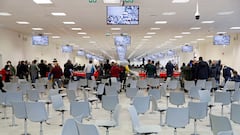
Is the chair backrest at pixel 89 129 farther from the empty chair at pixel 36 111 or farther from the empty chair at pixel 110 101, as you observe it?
the empty chair at pixel 110 101

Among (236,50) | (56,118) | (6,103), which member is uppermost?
(236,50)

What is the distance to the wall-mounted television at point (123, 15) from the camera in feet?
26.0

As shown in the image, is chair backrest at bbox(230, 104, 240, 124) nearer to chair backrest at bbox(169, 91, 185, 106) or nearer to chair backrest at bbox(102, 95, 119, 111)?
chair backrest at bbox(169, 91, 185, 106)

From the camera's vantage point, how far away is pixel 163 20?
42.5 feet

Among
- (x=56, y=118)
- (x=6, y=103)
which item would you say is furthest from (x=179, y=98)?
(x=6, y=103)

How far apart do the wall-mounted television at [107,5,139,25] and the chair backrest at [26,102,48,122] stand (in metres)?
3.27

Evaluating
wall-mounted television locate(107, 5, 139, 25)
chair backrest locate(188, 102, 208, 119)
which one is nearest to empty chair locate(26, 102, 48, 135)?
chair backrest locate(188, 102, 208, 119)

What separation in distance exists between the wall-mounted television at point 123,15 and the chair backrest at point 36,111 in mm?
3266

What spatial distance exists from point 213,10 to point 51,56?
1723 centimetres

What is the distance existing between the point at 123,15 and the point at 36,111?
11.9 ft

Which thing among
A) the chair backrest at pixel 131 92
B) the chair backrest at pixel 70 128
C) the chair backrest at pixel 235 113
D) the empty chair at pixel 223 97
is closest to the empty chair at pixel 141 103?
the chair backrest at pixel 235 113

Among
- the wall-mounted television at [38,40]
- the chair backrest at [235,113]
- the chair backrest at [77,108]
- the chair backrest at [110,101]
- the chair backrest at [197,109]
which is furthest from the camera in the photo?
the wall-mounted television at [38,40]

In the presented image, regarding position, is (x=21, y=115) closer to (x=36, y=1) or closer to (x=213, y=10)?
(x=36, y=1)

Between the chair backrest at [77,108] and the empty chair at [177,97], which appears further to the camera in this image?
the empty chair at [177,97]
